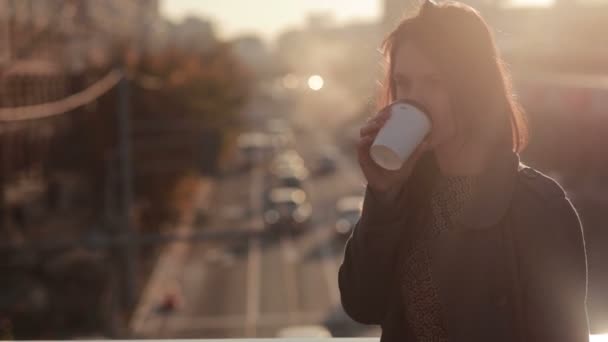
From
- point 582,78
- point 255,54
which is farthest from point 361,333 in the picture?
point 255,54

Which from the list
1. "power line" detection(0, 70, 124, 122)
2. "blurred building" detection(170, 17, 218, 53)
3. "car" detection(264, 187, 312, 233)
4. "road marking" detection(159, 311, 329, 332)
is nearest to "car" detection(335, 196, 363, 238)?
"car" detection(264, 187, 312, 233)

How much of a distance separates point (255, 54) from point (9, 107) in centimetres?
5494

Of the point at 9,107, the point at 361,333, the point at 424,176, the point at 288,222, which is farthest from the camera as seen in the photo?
the point at 288,222

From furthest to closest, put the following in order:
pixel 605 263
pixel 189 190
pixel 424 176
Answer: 1. pixel 189 190
2. pixel 605 263
3. pixel 424 176

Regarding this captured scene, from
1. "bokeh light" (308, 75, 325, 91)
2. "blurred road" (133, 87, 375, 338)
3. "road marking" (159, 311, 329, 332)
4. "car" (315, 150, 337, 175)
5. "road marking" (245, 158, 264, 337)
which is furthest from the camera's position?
"car" (315, 150, 337, 175)

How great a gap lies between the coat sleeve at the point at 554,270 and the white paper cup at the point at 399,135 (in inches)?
5.4

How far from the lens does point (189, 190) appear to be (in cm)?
2092

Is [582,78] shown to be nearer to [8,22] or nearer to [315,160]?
[8,22]

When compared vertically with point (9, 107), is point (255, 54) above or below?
below

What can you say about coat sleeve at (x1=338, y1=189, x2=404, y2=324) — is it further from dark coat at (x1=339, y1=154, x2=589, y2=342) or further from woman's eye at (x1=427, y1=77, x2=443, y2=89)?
woman's eye at (x1=427, y1=77, x2=443, y2=89)

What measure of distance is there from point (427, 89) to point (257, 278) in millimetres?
14933

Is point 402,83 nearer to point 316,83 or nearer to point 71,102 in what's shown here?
point 316,83

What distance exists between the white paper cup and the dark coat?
0.09 meters

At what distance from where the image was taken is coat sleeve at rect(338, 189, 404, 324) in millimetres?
1070
